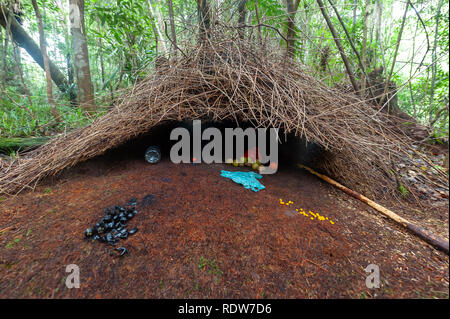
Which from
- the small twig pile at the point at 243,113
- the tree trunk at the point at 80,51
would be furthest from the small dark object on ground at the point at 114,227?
the tree trunk at the point at 80,51

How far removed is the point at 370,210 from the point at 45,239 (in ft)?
8.02

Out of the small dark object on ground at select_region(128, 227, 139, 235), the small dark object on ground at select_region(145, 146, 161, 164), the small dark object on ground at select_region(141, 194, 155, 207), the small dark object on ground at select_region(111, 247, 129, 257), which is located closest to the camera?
the small dark object on ground at select_region(111, 247, 129, 257)

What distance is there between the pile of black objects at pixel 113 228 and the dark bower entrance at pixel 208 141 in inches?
36.2

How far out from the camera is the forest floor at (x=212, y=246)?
0.96m

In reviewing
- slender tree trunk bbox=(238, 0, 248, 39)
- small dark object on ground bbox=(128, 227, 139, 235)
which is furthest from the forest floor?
slender tree trunk bbox=(238, 0, 248, 39)

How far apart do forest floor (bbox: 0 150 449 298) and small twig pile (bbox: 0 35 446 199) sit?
41 centimetres

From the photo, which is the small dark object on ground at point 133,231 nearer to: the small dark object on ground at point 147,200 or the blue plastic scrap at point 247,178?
the small dark object on ground at point 147,200

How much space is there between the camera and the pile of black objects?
1.20 meters

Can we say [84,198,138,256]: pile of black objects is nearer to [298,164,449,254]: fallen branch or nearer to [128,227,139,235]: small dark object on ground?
[128,227,139,235]: small dark object on ground

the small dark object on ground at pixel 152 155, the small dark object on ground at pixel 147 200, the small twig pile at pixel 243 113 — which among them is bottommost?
the small dark object on ground at pixel 147 200

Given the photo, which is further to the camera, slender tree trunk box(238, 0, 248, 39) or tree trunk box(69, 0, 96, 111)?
tree trunk box(69, 0, 96, 111)

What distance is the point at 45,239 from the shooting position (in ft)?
3.94

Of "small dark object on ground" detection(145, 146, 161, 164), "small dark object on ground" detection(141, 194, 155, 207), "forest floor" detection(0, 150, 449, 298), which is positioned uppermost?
"small dark object on ground" detection(145, 146, 161, 164)

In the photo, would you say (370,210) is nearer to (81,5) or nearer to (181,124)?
(181,124)
